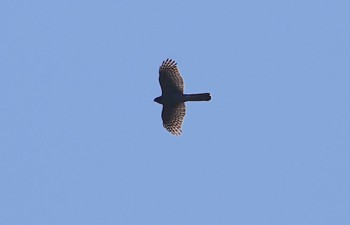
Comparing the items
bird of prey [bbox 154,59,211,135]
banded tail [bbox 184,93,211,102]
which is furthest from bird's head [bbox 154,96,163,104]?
banded tail [bbox 184,93,211,102]

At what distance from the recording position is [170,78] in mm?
30719

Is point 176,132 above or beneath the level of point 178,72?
beneath

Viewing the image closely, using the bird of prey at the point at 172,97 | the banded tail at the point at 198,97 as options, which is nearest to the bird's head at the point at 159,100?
the bird of prey at the point at 172,97

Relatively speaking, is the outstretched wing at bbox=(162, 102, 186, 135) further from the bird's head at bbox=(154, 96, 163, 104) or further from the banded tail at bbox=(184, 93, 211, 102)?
the banded tail at bbox=(184, 93, 211, 102)

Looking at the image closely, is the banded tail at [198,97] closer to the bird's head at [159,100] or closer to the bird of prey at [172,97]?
the bird of prey at [172,97]

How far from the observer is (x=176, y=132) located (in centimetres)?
3133

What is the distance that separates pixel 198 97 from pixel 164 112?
7.71 ft

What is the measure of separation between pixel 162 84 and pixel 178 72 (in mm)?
960

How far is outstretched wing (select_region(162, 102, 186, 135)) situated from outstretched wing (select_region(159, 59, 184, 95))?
791 mm

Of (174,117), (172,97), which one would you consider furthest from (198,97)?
(174,117)

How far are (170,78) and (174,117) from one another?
187 cm

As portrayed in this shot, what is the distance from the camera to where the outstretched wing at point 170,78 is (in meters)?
30.6

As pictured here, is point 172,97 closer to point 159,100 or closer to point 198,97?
point 159,100

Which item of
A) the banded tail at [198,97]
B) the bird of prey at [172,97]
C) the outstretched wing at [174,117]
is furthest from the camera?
the outstretched wing at [174,117]
